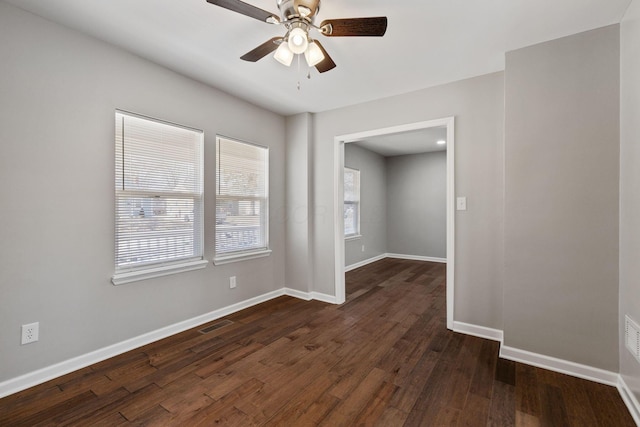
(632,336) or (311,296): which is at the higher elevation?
(632,336)

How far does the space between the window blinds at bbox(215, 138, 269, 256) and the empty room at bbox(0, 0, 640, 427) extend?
4 cm

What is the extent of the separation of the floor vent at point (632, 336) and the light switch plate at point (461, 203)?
1377mm

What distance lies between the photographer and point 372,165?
6562 millimetres

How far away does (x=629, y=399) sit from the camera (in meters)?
1.76

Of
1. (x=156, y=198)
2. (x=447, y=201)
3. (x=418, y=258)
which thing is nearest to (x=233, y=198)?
(x=156, y=198)

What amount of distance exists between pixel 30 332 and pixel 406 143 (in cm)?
580

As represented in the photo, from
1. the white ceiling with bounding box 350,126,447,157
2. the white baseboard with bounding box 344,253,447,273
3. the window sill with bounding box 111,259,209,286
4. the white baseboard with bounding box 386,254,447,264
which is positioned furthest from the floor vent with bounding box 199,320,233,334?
the white baseboard with bounding box 386,254,447,264

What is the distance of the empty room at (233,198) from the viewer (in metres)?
1.82

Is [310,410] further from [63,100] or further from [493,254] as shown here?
[63,100]

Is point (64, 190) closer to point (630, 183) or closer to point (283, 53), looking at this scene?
point (283, 53)

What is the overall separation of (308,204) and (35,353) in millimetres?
2901

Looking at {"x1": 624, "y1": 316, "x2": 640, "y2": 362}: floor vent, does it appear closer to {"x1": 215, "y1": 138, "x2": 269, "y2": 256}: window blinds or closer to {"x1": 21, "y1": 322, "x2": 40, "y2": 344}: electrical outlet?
{"x1": 215, "y1": 138, "x2": 269, "y2": 256}: window blinds

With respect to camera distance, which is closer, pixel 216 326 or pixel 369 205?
pixel 216 326

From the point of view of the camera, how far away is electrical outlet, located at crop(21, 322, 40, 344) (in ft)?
6.33
